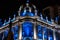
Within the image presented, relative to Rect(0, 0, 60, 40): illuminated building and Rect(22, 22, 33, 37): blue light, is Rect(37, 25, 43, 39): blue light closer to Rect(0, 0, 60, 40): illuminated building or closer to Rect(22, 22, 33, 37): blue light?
Rect(0, 0, 60, 40): illuminated building

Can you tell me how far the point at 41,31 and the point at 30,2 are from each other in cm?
330

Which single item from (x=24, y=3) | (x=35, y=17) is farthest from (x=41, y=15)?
(x=24, y=3)

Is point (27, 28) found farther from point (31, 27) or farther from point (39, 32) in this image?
point (39, 32)

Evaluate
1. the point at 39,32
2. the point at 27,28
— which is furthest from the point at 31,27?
the point at 39,32

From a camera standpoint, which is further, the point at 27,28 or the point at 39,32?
the point at 27,28

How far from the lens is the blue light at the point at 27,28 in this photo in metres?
20.2

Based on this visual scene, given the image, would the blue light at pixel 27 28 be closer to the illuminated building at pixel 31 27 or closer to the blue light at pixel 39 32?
the illuminated building at pixel 31 27

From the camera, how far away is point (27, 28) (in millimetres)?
20391

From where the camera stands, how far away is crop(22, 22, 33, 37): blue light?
20.2 m

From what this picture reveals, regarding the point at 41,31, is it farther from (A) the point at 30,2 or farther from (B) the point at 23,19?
(A) the point at 30,2

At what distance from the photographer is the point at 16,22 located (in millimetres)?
20578

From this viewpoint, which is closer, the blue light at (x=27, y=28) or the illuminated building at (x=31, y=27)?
the illuminated building at (x=31, y=27)

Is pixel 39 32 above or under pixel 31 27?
under

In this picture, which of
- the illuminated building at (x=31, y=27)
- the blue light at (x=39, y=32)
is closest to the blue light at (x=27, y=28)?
the illuminated building at (x=31, y=27)
